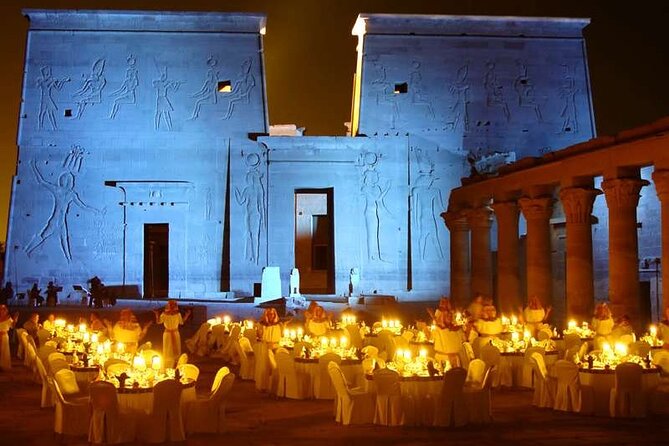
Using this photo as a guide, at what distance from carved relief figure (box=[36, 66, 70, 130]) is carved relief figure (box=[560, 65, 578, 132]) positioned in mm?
20236

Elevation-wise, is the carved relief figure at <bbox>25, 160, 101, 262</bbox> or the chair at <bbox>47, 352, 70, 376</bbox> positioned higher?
the carved relief figure at <bbox>25, 160, 101, 262</bbox>

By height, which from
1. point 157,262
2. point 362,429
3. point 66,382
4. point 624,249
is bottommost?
point 362,429

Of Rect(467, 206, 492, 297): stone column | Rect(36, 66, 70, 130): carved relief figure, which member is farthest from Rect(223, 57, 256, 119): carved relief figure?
Rect(467, 206, 492, 297): stone column

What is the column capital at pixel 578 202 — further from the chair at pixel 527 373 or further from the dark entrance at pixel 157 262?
the dark entrance at pixel 157 262

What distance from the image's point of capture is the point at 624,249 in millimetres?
16594

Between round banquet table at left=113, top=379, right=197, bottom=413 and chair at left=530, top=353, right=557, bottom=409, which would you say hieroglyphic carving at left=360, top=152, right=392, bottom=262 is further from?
round banquet table at left=113, top=379, right=197, bottom=413

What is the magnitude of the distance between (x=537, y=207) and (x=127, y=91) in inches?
739

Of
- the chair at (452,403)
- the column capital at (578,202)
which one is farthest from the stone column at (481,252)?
the chair at (452,403)

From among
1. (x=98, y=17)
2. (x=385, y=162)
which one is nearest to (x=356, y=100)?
(x=385, y=162)

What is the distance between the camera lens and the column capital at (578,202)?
1781 centimetres

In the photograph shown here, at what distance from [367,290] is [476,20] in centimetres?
1192

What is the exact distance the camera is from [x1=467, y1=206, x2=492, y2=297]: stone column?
23797 millimetres

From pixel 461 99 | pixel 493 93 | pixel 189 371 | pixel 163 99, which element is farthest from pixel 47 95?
pixel 189 371

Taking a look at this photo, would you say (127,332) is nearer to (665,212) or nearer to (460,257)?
(665,212)
